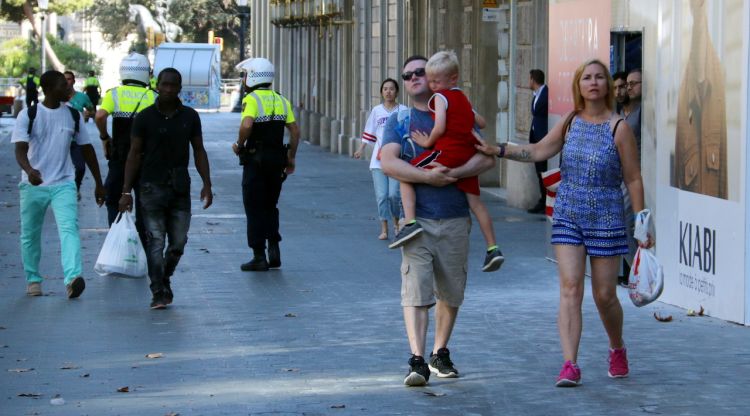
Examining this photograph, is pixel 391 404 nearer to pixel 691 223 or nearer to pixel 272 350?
pixel 272 350

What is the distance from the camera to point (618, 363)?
795cm

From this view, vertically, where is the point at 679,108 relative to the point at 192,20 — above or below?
below

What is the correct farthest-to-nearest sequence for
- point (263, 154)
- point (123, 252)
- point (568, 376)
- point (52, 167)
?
point (263, 154) < point (52, 167) < point (123, 252) < point (568, 376)

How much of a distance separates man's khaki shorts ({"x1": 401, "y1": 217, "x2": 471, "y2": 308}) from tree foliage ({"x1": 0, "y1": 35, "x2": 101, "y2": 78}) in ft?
210

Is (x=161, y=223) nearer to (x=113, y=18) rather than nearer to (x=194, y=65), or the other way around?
(x=194, y=65)

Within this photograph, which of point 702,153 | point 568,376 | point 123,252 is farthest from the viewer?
point 123,252

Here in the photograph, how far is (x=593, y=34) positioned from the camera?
494 inches

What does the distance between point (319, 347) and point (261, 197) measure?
169 inches

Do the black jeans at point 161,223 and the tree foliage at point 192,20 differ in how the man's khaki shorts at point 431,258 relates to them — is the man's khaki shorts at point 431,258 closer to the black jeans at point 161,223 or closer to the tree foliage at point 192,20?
the black jeans at point 161,223

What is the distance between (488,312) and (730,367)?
2.50 meters

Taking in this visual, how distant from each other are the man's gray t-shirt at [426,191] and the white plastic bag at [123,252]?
146 inches

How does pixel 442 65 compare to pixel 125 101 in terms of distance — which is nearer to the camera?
pixel 442 65

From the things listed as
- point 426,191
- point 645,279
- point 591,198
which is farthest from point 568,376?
point 426,191

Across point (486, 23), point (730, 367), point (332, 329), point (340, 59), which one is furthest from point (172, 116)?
point (340, 59)
